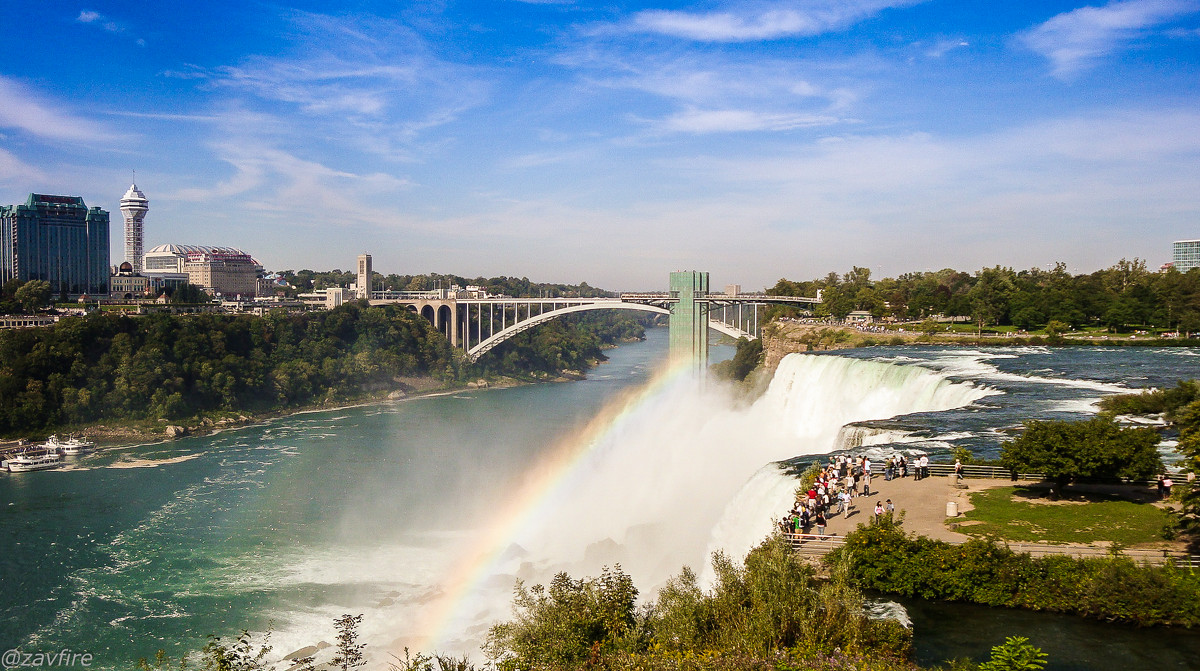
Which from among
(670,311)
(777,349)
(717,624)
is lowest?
(717,624)

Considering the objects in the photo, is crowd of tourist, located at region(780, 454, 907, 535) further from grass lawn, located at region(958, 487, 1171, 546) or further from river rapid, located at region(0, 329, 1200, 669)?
grass lawn, located at region(958, 487, 1171, 546)

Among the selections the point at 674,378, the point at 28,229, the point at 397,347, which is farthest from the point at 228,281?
the point at 674,378

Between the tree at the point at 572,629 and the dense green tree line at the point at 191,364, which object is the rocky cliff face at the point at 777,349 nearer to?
the dense green tree line at the point at 191,364

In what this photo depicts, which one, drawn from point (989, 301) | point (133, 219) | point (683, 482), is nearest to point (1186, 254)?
point (989, 301)

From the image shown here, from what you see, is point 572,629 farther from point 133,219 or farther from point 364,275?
point 133,219

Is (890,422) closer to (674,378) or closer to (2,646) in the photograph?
(2,646)

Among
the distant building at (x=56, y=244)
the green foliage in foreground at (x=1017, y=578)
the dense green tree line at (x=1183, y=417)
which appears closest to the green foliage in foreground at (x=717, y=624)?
the green foliage in foreground at (x=1017, y=578)
